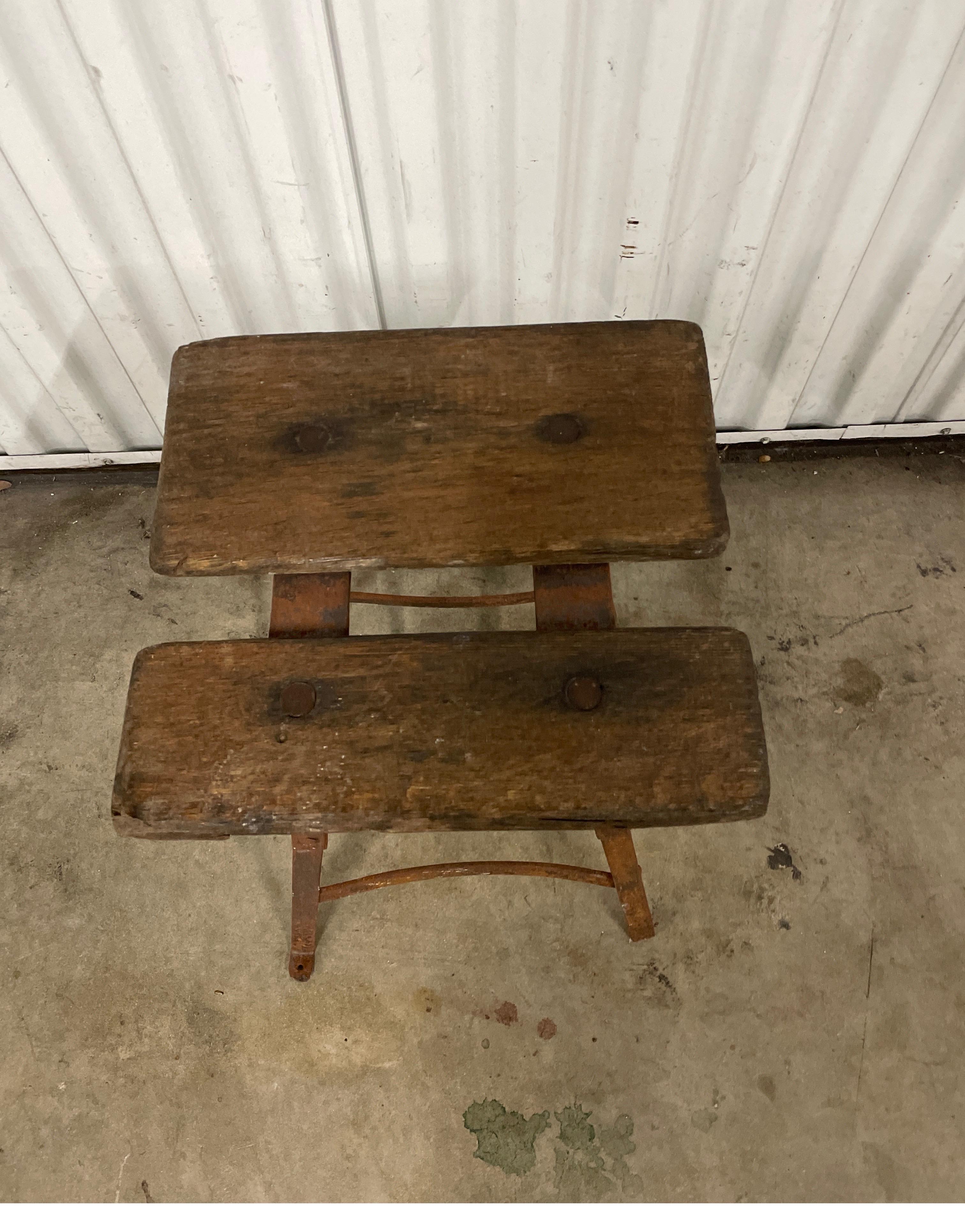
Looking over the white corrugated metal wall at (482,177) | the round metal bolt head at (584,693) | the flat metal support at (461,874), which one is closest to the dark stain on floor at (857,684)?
the white corrugated metal wall at (482,177)

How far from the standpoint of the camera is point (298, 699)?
50.9 inches

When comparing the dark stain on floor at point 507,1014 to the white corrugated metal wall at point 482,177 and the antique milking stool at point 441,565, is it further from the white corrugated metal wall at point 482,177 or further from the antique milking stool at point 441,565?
the white corrugated metal wall at point 482,177

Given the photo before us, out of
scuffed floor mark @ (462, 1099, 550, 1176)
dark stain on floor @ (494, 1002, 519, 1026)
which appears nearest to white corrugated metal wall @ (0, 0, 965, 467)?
dark stain on floor @ (494, 1002, 519, 1026)

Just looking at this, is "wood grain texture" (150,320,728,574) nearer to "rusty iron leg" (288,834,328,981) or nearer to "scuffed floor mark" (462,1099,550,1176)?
"rusty iron leg" (288,834,328,981)

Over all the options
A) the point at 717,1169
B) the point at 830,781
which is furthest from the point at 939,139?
the point at 717,1169

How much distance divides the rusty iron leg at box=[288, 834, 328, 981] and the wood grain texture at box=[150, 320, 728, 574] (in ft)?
1.92

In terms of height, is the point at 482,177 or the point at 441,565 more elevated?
the point at 482,177

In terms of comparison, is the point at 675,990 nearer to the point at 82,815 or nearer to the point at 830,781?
the point at 830,781

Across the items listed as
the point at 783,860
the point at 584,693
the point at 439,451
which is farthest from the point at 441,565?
the point at 783,860

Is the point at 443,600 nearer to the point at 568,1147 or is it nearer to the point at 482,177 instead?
the point at 482,177

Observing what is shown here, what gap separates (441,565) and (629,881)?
0.79 metres

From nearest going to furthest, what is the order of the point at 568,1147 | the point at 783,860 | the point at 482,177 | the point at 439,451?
the point at 439,451
the point at 482,177
the point at 568,1147
the point at 783,860

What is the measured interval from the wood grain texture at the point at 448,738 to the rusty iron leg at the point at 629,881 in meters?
0.27

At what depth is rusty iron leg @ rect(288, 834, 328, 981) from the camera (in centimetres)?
162
